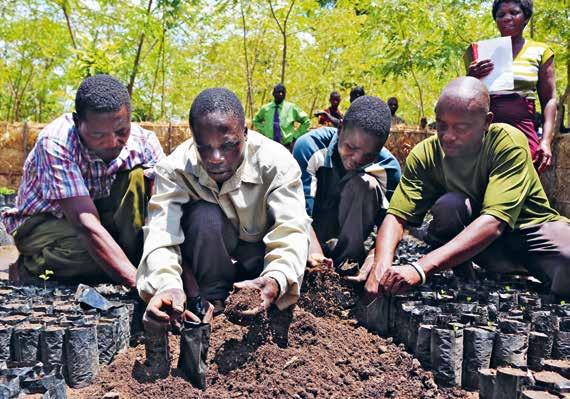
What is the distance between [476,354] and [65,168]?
7.60ft

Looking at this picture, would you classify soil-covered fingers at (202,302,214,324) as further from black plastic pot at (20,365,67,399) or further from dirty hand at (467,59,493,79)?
dirty hand at (467,59,493,79)

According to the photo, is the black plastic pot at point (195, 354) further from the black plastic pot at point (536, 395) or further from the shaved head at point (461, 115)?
the shaved head at point (461, 115)

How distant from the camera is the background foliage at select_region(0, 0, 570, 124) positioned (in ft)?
31.0

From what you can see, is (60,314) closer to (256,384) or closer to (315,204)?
(256,384)

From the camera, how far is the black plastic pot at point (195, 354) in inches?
90.0

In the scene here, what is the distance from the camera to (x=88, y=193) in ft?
10.4

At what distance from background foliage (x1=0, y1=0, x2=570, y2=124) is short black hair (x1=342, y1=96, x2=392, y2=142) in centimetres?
532

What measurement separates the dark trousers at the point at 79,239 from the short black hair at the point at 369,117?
4.35 feet

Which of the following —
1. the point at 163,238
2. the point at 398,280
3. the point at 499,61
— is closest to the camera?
the point at 163,238

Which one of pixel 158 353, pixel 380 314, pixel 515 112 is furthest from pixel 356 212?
pixel 158 353

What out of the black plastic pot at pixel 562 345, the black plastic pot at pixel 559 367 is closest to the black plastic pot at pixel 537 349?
the black plastic pot at pixel 562 345

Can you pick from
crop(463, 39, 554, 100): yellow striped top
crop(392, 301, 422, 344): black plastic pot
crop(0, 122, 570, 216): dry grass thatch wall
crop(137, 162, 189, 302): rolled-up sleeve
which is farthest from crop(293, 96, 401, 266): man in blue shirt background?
crop(0, 122, 570, 216): dry grass thatch wall

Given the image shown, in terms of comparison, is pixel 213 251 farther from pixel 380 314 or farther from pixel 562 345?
pixel 562 345

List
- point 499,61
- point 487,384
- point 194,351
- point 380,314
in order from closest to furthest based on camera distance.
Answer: point 487,384, point 194,351, point 380,314, point 499,61
